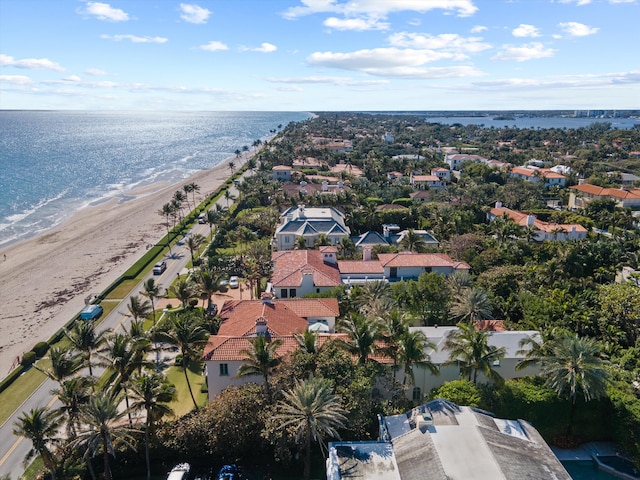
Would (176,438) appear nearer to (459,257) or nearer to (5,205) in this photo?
(459,257)

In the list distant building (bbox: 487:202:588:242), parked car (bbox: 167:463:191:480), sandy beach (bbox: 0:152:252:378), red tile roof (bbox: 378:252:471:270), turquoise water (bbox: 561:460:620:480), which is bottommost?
sandy beach (bbox: 0:152:252:378)

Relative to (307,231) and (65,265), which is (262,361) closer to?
(307,231)

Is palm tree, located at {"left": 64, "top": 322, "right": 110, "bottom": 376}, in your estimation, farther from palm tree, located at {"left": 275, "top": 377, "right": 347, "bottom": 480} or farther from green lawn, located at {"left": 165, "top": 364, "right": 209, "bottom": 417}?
palm tree, located at {"left": 275, "top": 377, "right": 347, "bottom": 480}

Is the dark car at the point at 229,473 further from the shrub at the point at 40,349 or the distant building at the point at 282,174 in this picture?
the distant building at the point at 282,174

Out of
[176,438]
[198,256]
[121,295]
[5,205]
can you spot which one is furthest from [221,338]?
[5,205]

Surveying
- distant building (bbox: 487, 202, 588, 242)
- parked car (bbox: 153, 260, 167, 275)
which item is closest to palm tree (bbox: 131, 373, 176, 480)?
parked car (bbox: 153, 260, 167, 275)

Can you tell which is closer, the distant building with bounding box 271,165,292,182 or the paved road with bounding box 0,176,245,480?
the paved road with bounding box 0,176,245,480

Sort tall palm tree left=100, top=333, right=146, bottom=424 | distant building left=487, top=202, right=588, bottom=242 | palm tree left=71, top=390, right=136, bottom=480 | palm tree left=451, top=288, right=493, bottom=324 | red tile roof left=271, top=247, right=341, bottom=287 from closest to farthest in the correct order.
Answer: palm tree left=71, top=390, right=136, bottom=480, tall palm tree left=100, top=333, right=146, bottom=424, palm tree left=451, top=288, right=493, bottom=324, red tile roof left=271, top=247, right=341, bottom=287, distant building left=487, top=202, right=588, bottom=242

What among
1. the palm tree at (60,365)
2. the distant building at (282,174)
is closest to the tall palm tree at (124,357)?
the palm tree at (60,365)
